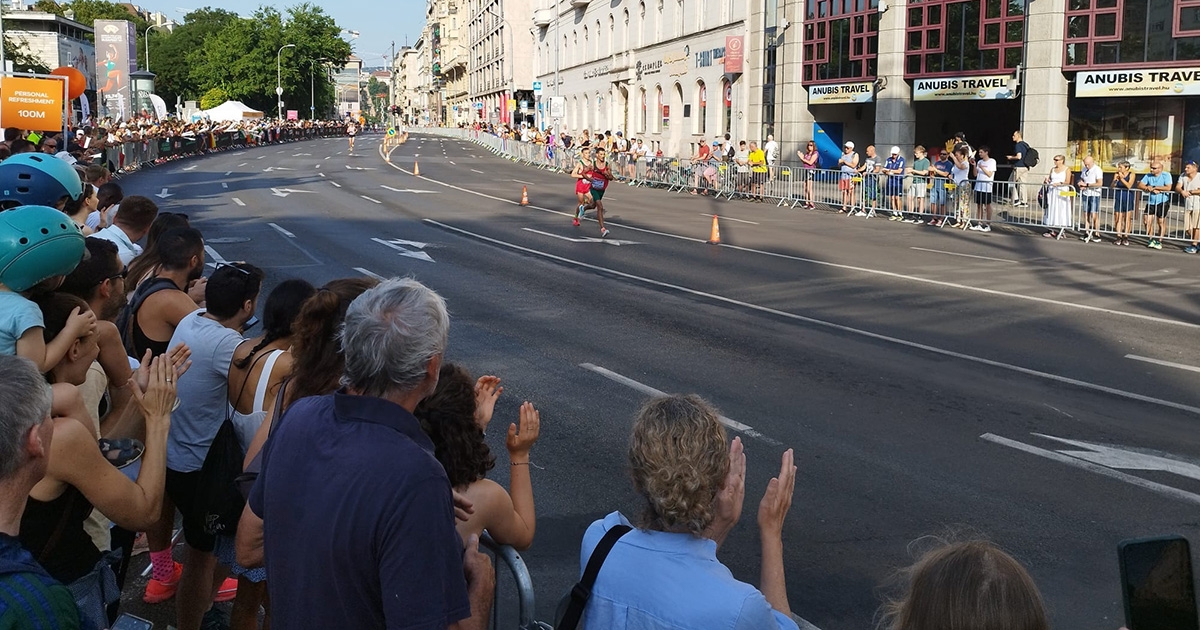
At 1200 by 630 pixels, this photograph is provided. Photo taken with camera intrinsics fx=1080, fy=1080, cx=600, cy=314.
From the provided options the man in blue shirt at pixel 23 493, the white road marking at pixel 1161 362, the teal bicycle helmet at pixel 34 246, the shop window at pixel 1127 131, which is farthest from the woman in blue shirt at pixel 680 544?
the shop window at pixel 1127 131

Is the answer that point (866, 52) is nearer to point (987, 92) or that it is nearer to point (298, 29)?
point (987, 92)

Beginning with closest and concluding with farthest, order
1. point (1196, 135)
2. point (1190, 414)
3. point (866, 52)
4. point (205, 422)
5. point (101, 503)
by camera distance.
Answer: point (101, 503) → point (205, 422) → point (1190, 414) → point (1196, 135) → point (866, 52)

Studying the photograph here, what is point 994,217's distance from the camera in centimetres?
2497

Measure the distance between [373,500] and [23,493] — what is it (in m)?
0.86

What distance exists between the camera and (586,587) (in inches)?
114

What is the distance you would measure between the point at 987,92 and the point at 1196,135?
592 centimetres

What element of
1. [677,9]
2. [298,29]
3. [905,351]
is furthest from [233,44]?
[905,351]

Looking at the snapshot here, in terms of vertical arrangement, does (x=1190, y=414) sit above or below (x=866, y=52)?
below

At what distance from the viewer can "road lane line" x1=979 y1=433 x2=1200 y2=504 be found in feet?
22.8

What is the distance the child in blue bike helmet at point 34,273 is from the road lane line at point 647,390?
4.34 metres

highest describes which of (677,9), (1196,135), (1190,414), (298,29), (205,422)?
(298,29)

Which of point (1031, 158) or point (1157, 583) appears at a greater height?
point (1031, 158)

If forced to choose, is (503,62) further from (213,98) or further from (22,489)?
(22,489)

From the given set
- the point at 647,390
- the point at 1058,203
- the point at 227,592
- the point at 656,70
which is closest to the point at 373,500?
the point at 227,592
